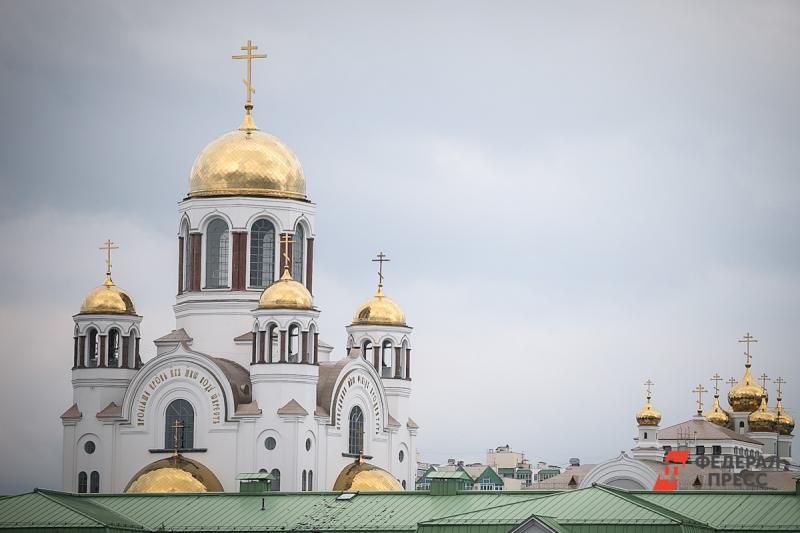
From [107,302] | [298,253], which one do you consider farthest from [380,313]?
[107,302]

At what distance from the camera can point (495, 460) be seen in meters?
105

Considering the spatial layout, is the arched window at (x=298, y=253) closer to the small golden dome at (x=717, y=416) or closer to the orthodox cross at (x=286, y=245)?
the orthodox cross at (x=286, y=245)

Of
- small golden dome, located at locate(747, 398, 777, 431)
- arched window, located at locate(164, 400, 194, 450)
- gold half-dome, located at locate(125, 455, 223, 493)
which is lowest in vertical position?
gold half-dome, located at locate(125, 455, 223, 493)

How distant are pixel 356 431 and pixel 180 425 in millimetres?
4948

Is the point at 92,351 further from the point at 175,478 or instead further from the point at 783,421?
the point at 783,421

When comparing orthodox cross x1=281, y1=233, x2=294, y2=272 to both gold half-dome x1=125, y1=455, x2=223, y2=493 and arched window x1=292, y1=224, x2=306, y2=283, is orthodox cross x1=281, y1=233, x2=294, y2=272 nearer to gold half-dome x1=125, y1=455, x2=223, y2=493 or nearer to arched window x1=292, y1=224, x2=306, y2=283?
arched window x1=292, y1=224, x2=306, y2=283

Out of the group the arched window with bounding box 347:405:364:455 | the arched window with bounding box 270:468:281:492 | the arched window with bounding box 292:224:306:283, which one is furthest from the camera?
the arched window with bounding box 292:224:306:283

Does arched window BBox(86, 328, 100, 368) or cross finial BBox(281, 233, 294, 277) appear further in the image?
cross finial BBox(281, 233, 294, 277)

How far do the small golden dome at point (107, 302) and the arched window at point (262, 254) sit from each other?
3.25 m

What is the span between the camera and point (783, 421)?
84562 mm

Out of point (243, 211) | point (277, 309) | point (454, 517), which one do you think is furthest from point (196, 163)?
point (454, 517)

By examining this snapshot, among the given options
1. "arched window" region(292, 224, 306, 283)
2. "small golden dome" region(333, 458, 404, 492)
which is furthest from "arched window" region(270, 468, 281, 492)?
"arched window" region(292, 224, 306, 283)

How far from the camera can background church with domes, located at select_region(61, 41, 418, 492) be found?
52.1 metres

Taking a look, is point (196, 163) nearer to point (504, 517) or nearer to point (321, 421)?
point (321, 421)
